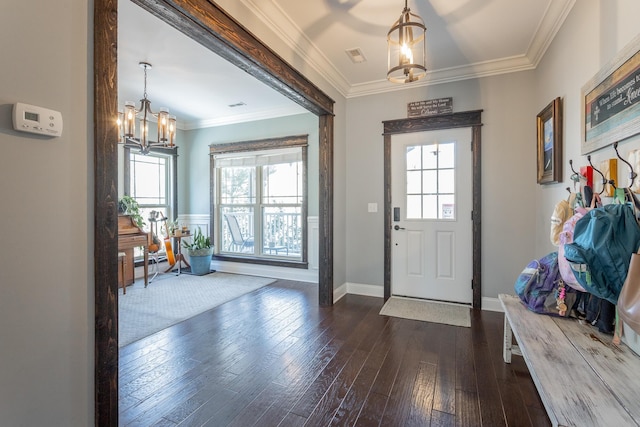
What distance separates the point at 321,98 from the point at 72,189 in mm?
2623

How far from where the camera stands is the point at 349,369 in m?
2.18

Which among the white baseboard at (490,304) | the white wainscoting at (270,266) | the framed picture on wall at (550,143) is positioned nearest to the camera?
the framed picture on wall at (550,143)

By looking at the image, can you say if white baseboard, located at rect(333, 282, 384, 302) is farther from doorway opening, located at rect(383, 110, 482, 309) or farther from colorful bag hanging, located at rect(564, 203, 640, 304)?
colorful bag hanging, located at rect(564, 203, 640, 304)

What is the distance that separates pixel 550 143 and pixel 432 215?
1322 millimetres

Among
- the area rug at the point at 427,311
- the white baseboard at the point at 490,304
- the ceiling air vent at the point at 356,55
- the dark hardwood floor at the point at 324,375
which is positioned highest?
the ceiling air vent at the point at 356,55

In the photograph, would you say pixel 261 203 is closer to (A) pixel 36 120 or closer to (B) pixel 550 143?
(B) pixel 550 143

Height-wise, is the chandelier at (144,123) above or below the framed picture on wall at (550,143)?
above

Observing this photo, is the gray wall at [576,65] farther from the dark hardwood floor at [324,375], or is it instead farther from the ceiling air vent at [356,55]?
the ceiling air vent at [356,55]

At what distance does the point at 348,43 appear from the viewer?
290 cm

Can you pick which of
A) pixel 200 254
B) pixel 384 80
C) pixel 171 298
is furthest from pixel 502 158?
pixel 200 254

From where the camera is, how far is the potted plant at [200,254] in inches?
200

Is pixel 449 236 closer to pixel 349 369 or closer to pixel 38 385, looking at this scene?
pixel 349 369

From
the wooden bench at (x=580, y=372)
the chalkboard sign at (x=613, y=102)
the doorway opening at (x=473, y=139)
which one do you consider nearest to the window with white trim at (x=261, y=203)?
the doorway opening at (x=473, y=139)

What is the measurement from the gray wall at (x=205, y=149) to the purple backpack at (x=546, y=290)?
3.04 meters
